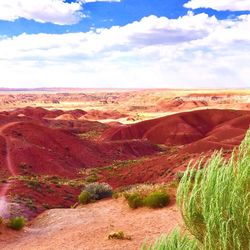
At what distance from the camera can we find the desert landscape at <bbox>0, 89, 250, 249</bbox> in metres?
17.2

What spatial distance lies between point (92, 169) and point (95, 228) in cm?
3609

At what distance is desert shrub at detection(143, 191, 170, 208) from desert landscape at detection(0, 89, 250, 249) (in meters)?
0.38

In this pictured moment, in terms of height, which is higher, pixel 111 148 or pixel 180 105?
pixel 180 105

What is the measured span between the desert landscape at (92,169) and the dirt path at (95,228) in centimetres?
4

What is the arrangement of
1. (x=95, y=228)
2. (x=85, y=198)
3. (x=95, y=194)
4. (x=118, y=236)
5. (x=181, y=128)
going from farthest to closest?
1. (x=181, y=128)
2. (x=95, y=194)
3. (x=85, y=198)
4. (x=95, y=228)
5. (x=118, y=236)

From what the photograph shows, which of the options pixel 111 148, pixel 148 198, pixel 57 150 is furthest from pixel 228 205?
pixel 111 148

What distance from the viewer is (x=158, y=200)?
19219mm

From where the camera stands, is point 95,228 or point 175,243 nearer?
point 175,243

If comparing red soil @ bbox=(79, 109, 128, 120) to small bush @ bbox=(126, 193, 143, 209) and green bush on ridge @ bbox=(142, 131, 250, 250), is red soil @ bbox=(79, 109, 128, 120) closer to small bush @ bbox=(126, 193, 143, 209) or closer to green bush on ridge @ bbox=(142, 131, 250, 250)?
small bush @ bbox=(126, 193, 143, 209)

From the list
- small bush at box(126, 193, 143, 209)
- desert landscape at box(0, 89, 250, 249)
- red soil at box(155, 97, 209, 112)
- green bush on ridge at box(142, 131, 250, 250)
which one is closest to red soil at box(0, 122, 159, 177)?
desert landscape at box(0, 89, 250, 249)

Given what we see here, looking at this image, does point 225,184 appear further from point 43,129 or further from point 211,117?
point 211,117

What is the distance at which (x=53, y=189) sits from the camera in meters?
34.1

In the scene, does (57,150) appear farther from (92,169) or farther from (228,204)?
(228,204)

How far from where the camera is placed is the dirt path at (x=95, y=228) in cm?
1528
